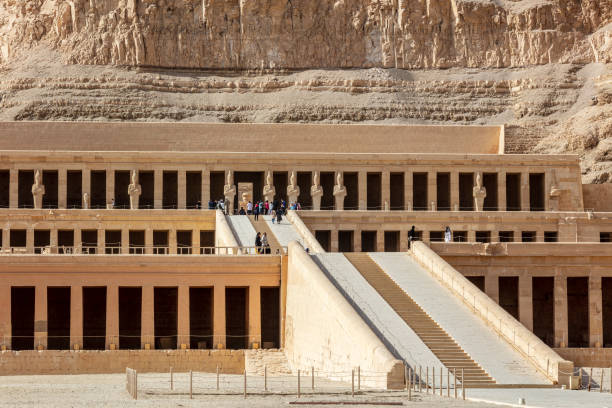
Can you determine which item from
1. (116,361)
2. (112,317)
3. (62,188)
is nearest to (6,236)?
(62,188)

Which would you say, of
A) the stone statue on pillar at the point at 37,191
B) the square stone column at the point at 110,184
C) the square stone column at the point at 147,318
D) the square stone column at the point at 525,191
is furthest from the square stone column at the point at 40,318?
Answer: the square stone column at the point at 525,191

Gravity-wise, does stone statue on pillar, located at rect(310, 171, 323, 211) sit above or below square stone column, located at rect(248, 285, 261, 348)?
above

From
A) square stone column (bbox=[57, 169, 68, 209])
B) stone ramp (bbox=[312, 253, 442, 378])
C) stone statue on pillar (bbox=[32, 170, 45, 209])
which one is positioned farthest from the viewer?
square stone column (bbox=[57, 169, 68, 209])

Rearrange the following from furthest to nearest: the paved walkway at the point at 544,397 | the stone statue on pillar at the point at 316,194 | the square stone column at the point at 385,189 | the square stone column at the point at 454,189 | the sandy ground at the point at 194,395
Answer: the square stone column at the point at 454,189, the square stone column at the point at 385,189, the stone statue on pillar at the point at 316,194, the paved walkway at the point at 544,397, the sandy ground at the point at 194,395

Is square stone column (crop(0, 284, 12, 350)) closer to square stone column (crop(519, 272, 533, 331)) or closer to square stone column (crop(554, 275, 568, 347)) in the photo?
square stone column (crop(519, 272, 533, 331))

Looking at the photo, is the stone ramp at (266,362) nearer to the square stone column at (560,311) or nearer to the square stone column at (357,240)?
Answer: the square stone column at (560,311)

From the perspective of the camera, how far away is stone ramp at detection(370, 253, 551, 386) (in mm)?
38562

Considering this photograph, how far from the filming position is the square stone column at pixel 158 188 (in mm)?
69312

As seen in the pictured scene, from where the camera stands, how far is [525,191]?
→ 7150 cm

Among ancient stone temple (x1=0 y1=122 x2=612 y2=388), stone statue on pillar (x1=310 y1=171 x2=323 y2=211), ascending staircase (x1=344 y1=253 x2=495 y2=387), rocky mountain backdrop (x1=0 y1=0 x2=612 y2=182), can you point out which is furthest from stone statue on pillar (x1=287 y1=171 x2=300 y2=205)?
ascending staircase (x1=344 y1=253 x2=495 y2=387)

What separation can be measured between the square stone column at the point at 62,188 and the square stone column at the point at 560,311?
88.2 ft

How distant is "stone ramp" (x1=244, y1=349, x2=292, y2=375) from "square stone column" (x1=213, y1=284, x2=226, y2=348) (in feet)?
5.35

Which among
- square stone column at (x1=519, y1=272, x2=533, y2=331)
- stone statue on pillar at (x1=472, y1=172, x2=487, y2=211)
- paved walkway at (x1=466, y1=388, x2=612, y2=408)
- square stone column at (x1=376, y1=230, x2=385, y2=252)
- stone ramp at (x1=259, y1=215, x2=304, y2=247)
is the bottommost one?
paved walkway at (x1=466, y1=388, x2=612, y2=408)

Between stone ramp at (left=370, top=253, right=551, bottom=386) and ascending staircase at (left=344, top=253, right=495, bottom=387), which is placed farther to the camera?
stone ramp at (left=370, top=253, right=551, bottom=386)
